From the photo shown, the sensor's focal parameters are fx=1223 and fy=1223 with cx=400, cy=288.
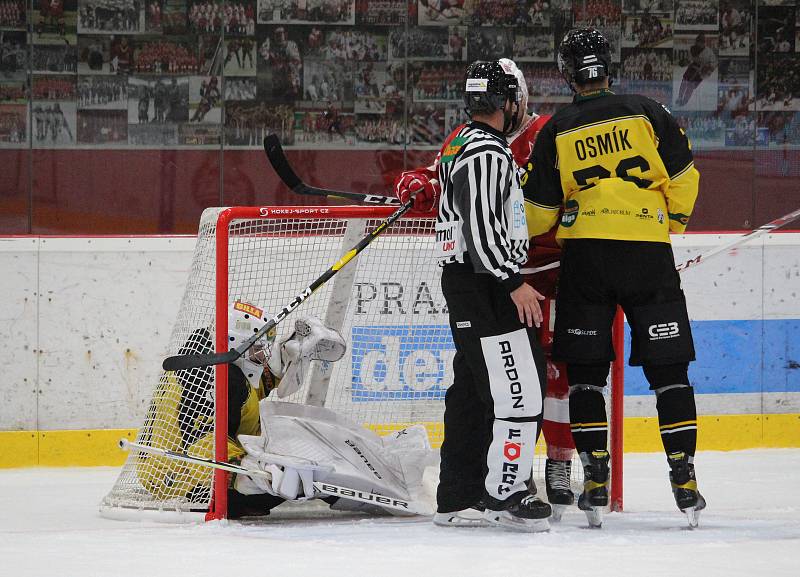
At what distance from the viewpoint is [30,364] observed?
4758 mm

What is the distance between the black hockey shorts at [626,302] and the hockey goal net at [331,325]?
598 millimetres

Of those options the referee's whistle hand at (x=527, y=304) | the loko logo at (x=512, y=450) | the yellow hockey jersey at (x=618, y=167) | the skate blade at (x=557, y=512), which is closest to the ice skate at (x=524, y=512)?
the loko logo at (x=512, y=450)

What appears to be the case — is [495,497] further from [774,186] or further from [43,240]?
[774,186]

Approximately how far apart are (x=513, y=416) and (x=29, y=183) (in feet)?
10.4

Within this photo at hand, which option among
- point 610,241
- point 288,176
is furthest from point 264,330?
point 610,241

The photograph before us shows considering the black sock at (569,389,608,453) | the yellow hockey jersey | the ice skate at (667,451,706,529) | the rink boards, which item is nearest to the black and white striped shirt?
the yellow hockey jersey

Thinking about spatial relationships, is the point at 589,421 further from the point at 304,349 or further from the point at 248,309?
the point at 248,309

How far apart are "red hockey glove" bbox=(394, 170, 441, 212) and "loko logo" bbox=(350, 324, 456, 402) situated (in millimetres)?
583

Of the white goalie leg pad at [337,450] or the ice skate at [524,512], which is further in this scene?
the white goalie leg pad at [337,450]

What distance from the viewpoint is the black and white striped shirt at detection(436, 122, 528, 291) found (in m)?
3.01

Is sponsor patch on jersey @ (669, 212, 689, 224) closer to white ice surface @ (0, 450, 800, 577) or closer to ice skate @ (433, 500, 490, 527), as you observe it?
white ice surface @ (0, 450, 800, 577)

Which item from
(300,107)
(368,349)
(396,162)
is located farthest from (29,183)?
(368,349)

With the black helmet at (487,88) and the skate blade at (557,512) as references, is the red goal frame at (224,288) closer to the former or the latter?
the black helmet at (487,88)

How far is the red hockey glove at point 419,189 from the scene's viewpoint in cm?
338
